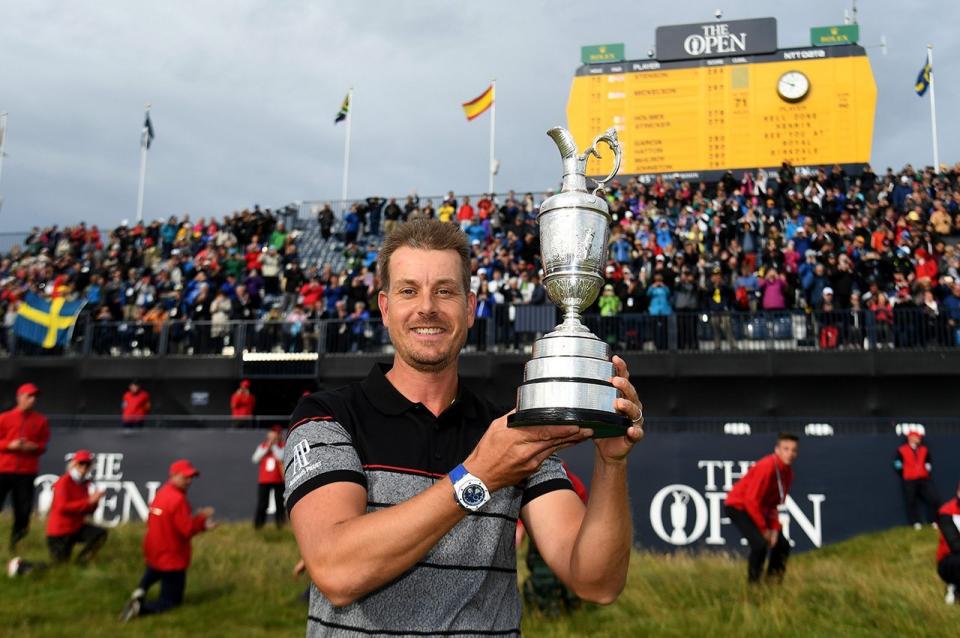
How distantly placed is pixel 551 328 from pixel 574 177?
47.2ft

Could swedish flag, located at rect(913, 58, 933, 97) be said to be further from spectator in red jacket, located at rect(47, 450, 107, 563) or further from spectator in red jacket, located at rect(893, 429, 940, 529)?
spectator in red jacket, located at rect(47, 450, 107, 563)

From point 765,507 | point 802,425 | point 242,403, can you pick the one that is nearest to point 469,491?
point 765,507

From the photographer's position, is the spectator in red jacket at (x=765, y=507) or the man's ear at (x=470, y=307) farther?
the spectator in red jacket at (x=765, y=507)

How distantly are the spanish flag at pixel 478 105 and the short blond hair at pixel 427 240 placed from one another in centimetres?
2742

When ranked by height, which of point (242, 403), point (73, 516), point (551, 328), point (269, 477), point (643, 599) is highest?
point (551, 328)

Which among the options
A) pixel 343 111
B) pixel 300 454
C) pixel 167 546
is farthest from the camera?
pixel 343 111

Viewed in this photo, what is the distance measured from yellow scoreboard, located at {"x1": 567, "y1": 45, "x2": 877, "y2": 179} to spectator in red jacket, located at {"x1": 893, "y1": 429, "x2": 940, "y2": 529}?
1264 centimetres

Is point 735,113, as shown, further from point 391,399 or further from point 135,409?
point 391,399

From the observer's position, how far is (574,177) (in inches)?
101

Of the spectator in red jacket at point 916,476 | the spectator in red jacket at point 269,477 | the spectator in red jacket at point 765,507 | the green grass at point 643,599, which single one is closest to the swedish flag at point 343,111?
the spectator in red jacket at point 269,477

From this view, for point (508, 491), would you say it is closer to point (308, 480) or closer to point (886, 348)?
point (308, 480)

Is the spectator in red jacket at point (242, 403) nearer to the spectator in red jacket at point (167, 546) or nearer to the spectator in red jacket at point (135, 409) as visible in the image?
the spectator in red jacket at point (135, 409)

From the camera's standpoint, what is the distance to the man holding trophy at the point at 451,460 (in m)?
2.05

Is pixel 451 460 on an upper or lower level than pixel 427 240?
lower
